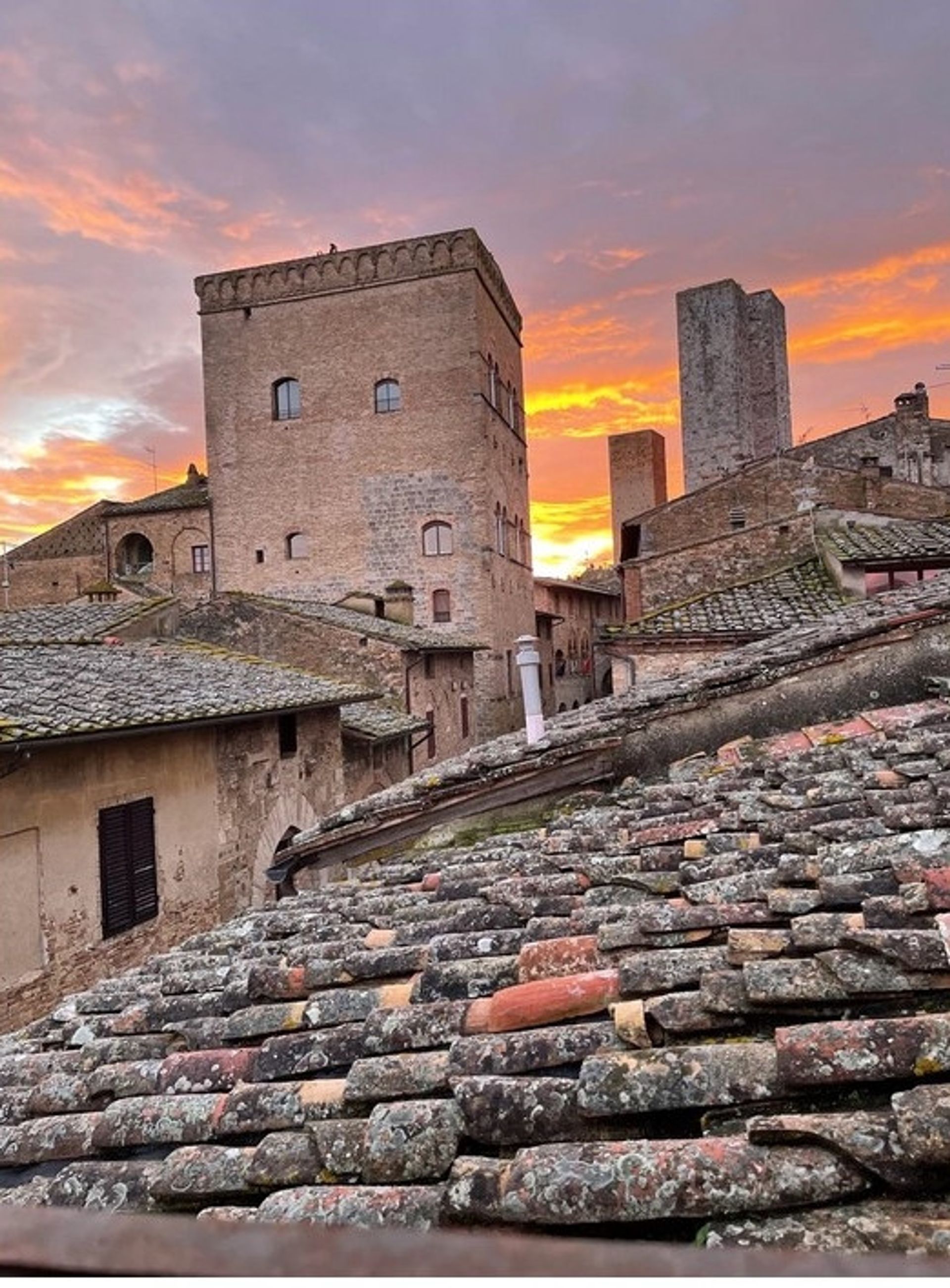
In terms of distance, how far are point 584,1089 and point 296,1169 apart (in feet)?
2.07

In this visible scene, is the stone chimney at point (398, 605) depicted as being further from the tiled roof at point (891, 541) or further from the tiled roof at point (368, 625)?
the tiled roof at point (891, 541)

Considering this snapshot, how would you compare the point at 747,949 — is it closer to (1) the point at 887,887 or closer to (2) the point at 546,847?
(1) the point at 887,887

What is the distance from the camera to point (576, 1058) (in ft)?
6.50

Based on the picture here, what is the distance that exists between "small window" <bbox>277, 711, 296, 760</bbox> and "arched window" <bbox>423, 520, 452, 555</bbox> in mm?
15375

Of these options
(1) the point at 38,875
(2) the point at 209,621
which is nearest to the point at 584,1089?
Answer: (1) the point at 38,875

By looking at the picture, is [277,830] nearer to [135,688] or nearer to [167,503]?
[135,688]

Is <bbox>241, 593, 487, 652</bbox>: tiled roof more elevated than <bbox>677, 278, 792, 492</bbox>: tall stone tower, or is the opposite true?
<bbox>677, 278, 792, 492</bbox>: tall stone tower

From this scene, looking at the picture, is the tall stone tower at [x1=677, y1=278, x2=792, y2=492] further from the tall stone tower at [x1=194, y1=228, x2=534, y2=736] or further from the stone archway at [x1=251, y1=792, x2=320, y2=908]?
the stone archway at [x1=251, y1=792, x2=320, y2=908]

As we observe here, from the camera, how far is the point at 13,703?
766 centimetres

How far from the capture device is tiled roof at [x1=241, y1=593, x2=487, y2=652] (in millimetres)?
17156

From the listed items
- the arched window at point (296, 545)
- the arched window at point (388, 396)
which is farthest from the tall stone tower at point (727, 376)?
the arched window at point (296, 545)

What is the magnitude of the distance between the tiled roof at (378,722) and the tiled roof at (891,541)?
733 cm

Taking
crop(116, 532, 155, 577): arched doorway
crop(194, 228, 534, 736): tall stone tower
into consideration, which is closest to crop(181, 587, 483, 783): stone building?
crop(194, 228, 534, 736): tall stone tower

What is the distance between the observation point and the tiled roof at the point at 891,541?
11523 mm
